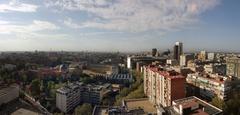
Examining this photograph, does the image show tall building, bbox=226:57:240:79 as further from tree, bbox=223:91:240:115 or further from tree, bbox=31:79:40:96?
tree, bbox=31:79:40:96

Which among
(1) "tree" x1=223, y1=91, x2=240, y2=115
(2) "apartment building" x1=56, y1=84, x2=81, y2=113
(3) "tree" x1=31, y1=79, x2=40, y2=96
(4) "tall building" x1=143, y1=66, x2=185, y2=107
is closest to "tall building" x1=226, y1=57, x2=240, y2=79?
(4) "tall building" x1=143, y1=66, x2=185, y2=107

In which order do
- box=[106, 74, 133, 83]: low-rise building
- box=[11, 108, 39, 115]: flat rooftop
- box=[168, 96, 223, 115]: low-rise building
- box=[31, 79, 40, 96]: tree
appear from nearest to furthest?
box=[168, 96, 223, 115]: low-rise building → box=[11, 108, 39, 115]: flat rooftop → box=[31, 79, 40, 96]: tree → box=[106, 74, 133, 83]: low-rise building

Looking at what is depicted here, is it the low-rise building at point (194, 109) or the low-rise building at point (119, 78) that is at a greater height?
the low-rise building at point (194, 109)

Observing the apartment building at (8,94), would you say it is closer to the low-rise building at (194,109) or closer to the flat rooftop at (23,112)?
the flat rooftop at (23,112)

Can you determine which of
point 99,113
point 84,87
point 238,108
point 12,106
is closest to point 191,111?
point 238,108

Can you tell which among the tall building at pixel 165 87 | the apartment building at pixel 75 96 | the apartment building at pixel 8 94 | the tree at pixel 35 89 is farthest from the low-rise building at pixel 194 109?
the tree at pixel 35 89

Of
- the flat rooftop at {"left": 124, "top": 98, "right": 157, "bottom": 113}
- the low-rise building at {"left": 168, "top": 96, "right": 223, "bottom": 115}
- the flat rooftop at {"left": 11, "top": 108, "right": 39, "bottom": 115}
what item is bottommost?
the flat rooftop at {"left": 11, "top": 108, "right": 39, "bottom": 115}

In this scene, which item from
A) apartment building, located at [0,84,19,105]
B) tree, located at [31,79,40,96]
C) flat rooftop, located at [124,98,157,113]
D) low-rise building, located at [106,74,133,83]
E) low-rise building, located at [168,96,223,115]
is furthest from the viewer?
low-rise building, located at [106,74,133,83]
